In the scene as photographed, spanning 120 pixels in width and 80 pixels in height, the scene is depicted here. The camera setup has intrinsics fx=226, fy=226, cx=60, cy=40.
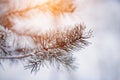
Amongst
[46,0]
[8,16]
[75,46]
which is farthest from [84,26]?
[8,16]

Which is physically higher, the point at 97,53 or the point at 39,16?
the point at 39,16

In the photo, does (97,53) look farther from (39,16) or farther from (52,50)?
(39,16)

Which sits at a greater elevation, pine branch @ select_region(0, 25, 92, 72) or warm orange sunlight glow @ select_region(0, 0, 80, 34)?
A: warm orange sunlight glow @ select_region(0, 0, 80, 34)

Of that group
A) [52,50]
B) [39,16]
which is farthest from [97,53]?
[39,16]

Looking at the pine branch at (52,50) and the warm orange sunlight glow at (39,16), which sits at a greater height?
the warm orange sunlight glow at (39,16)

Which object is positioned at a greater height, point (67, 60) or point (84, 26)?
point (84, 26)

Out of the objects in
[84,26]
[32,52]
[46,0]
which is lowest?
[32,52]

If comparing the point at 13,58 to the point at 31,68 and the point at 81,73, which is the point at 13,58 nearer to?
the point at 31,68

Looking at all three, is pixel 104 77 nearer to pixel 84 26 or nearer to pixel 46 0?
pixel 84 26
